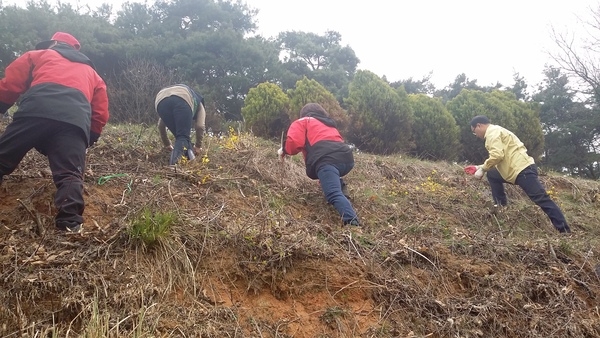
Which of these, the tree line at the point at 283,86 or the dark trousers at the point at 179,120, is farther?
the tree line at the point at 283,86

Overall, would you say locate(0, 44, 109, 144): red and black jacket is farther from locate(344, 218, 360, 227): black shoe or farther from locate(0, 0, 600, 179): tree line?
locate(0, 0, 600, 179): tree line

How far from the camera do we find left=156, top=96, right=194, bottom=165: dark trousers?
5160 mm

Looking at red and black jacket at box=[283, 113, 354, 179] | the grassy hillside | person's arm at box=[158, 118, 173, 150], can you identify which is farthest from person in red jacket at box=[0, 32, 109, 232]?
red and black jacket at box=[283, 113, 354, 179]

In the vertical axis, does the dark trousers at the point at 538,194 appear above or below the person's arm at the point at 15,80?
below

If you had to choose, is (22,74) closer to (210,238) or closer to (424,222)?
(210,238)

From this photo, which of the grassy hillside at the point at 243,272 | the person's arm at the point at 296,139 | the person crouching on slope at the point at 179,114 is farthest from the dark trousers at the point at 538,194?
the person crouching on slope at the point at 179,114

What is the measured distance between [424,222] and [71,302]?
364cm

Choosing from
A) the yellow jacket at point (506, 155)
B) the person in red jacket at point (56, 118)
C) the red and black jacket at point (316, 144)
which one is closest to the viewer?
the person in red jacket at point (56, 118)

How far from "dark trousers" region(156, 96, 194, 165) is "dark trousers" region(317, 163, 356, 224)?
161 centimetres

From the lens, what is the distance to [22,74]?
3.34 m

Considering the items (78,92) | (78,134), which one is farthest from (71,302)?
(78,92)

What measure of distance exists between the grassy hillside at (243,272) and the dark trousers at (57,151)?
0.19 meters

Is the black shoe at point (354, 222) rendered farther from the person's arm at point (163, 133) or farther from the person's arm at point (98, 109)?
the person's arm at point (163, 133)

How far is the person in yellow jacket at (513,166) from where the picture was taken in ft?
17.1
